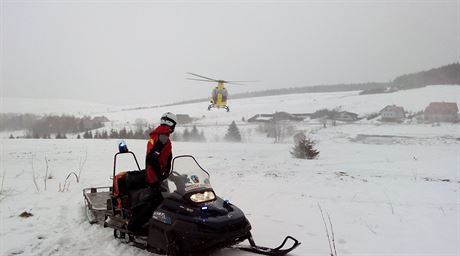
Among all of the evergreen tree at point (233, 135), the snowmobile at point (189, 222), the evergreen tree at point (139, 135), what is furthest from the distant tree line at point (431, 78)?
the snowmobile at point (189, 222)

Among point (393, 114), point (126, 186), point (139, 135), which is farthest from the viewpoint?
point (393, 114)

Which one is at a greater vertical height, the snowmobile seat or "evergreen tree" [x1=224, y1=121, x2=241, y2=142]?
the snowmobile seat

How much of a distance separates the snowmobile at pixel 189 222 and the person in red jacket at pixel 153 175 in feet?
0.38

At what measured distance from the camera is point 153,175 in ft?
18.6

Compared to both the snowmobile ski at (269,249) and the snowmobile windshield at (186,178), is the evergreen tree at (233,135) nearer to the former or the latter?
the snowmobile windshield at (186,178)

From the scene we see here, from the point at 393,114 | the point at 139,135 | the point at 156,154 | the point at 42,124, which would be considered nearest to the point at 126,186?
the point at 156,154

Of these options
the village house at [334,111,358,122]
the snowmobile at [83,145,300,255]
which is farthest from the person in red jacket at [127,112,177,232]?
the village house at [334,111,358,122]

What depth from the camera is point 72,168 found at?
1448cm

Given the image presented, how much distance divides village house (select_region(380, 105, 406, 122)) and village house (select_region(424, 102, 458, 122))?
139 inches

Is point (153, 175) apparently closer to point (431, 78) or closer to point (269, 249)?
point (269, 249)

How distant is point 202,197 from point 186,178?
1.63 ft

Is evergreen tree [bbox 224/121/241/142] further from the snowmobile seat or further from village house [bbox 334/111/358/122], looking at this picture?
the snowmobile seat

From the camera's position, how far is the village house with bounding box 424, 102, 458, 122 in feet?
174

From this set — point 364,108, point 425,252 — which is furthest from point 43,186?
point 364,108
